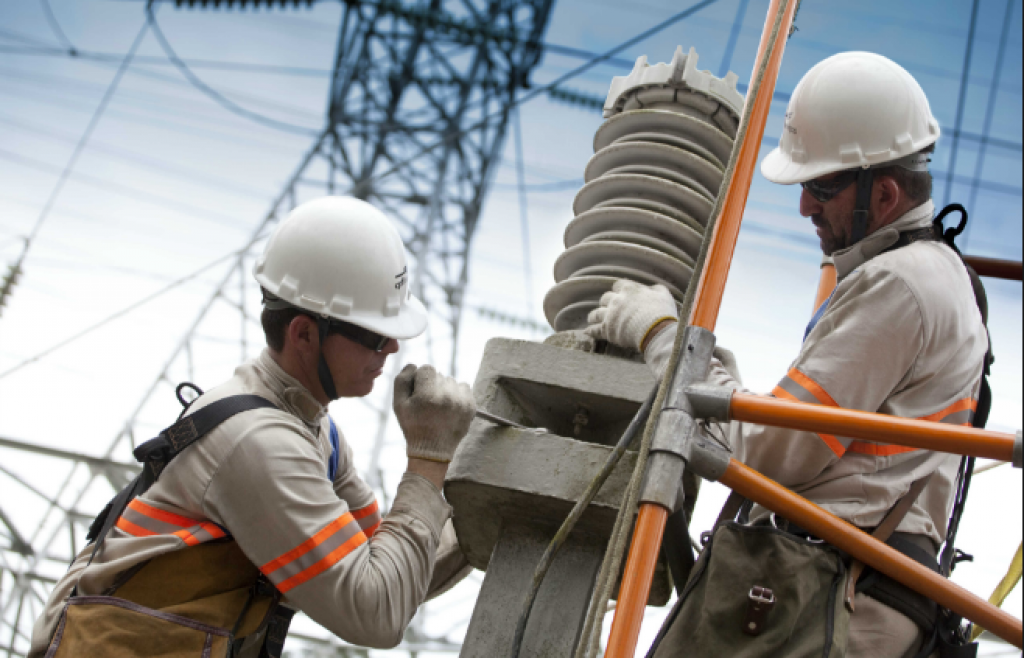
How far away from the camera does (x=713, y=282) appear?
2.57m

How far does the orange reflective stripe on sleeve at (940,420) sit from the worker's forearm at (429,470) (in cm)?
123

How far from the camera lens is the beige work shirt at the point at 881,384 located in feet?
8.16

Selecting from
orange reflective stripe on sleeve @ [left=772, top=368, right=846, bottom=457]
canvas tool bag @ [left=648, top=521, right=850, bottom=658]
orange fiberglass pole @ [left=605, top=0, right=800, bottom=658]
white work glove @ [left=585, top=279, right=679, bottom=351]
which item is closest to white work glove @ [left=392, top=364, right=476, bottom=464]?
white work glove @ [left=585, top=279, right=679, bottom=351]

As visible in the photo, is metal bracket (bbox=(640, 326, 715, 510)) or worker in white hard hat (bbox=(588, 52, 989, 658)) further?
worker in white hard hat (bbox=(588, 52, 989, 658))

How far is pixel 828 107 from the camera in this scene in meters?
3.02

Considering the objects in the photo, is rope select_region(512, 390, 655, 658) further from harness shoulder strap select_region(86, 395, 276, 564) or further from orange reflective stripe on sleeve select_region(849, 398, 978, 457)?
harness shoulder strap select_region(86, 395, 276, 564)

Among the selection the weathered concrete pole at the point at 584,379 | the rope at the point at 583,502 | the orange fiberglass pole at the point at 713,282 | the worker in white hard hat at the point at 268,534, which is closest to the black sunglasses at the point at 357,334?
the worker in white hard hat at the point at 268,534

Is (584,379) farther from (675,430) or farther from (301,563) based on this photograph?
(301,563)

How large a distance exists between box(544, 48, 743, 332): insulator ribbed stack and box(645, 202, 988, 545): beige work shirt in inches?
50.3

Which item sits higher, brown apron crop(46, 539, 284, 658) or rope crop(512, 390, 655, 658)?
rope crop(512, 390, 655, 658)

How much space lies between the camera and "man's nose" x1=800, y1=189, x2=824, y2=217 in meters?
3.07

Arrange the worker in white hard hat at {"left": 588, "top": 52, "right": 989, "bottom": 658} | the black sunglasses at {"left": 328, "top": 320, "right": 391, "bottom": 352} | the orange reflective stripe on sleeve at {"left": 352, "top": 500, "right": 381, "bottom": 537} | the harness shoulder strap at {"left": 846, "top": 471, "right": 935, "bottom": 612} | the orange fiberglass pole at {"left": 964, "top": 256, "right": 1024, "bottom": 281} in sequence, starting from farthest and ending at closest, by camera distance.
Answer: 1. the orange fiberglass pole at {"left": 964, "top": 256, "right": 1024, "bottom": 281}
2. the orange reflective stripe on sleeve at {"left": 352, "top": 500, "right": 381, "bottom": 537}
3. the black sunglasses at {"left": 328, "top": 320, "right": 391, "bottom": 352}
4. the worker in white hard hat at {"left": 588, "top": 52, "right": 989, "bottom": 658}
5. the harness shoulder strap at {"left": 846, "top": 471, "right": 935, "bottom": 612}

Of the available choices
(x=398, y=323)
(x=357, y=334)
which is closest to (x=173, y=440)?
(x=357, y=334)

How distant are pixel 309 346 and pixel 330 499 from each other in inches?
24.3
